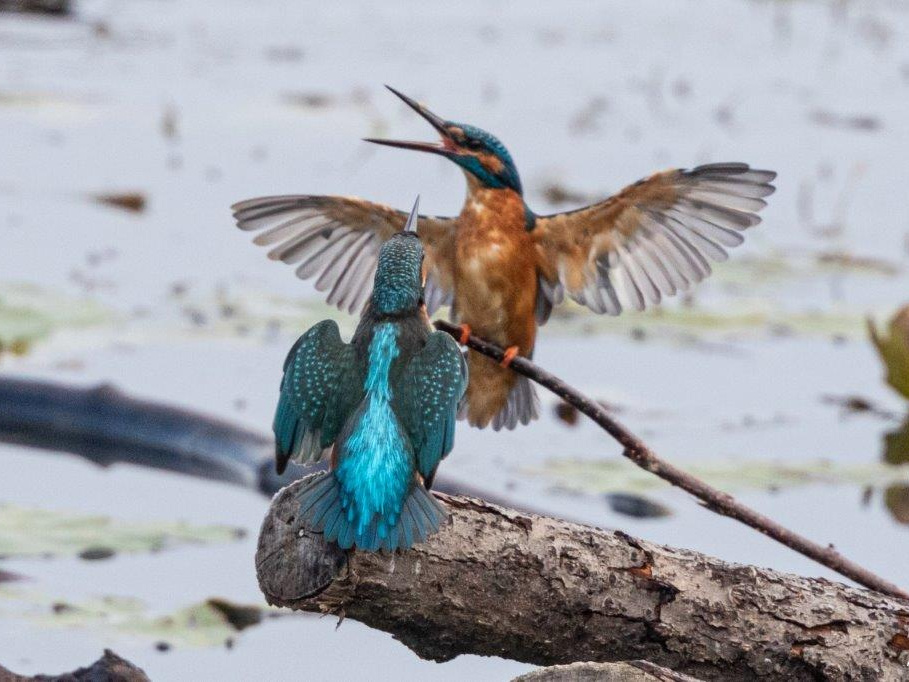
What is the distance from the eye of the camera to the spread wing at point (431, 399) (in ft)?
9.54

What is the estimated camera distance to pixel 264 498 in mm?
5078

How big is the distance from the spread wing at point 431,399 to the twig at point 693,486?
1.35 ft

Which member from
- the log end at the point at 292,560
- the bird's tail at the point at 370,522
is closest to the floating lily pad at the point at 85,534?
the log end at the point at 292,560

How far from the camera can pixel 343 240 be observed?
3.94m

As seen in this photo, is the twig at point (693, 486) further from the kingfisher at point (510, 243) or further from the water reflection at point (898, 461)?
the water reflection at point (898, 461)

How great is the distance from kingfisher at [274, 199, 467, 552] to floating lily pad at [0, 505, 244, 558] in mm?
1442

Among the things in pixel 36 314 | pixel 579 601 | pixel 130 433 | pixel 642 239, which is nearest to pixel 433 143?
pixel 642 239

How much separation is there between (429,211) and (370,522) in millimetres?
4894

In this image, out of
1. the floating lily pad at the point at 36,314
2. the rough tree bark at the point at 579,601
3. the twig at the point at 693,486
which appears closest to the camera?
the rough tree bark at the point at 579,601

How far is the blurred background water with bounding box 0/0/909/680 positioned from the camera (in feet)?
14.8

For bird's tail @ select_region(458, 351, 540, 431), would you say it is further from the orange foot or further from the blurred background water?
the blurred background water

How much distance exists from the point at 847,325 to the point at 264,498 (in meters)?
2.63

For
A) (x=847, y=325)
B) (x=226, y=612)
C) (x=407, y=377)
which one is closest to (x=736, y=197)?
(x=407, y=377)

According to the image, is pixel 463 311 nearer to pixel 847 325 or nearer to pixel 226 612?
pixel 226 612
